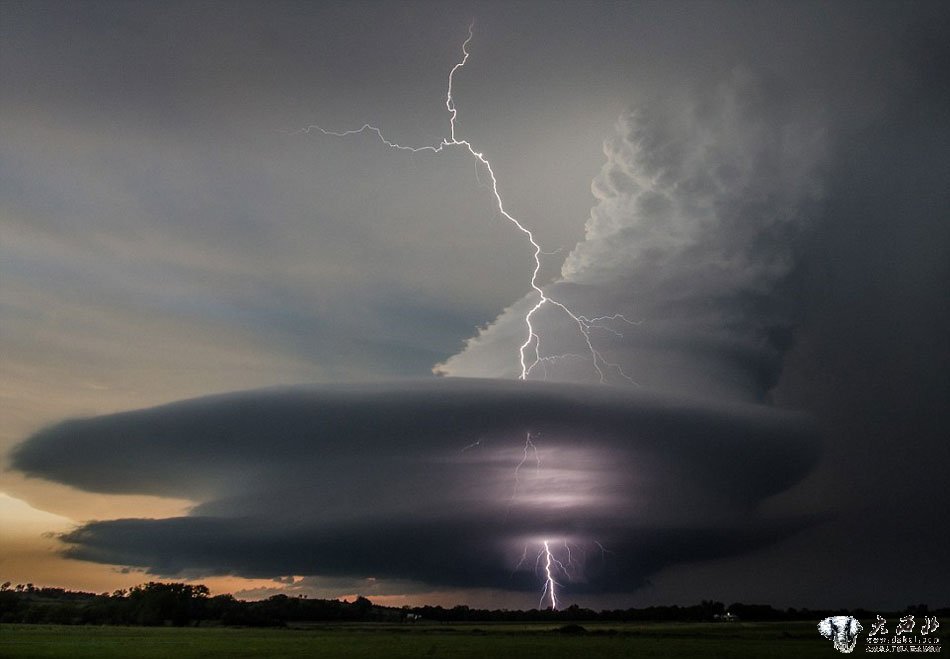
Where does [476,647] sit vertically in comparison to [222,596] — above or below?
below

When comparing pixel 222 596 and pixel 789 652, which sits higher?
pixel 222 596

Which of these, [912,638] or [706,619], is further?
[706,619]

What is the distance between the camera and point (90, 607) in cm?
17550

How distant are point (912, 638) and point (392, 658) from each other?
54576 millimetres

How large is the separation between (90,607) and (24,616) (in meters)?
13.4

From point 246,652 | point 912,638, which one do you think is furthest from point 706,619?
point 246,652

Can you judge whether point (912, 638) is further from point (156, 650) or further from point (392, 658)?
point (156, 650)

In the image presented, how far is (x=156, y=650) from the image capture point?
275 feet

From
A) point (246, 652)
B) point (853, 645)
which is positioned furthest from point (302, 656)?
point (853, 645)

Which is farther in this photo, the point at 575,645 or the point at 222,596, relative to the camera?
the point at 222,596

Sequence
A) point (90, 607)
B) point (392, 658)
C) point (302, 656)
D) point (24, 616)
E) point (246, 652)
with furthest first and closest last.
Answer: point (90, 607), point (24, 616), point (246, 652), point (302, 656), point (392, 658)

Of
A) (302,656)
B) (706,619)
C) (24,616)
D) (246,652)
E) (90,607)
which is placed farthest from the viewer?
(706,619)

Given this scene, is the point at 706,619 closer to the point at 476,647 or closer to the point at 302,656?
the point at 476,647

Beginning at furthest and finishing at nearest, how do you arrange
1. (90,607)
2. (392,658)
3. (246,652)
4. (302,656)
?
1. (90,607)
2. (246,652)
3. (302,656)
4. (392,658)
